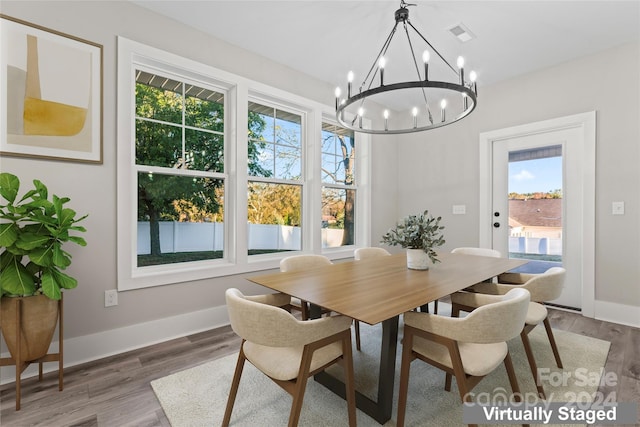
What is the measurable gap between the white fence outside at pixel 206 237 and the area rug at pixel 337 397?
46.2 inches

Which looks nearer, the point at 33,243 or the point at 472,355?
the point at 472,355

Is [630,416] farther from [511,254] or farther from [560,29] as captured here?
[560,29]

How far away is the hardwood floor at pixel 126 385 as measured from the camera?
1.58m

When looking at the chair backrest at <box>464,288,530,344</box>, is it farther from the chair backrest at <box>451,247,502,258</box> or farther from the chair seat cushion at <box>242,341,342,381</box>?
the chair backrest at <box>451,247,502,258</box>

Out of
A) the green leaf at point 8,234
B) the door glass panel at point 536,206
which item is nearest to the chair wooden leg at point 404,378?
the green leaf at point 8,234

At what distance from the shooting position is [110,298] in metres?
2.29

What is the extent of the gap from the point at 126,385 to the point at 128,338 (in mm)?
585

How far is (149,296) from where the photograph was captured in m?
2.48

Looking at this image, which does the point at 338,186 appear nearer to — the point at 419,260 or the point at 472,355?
the point at 419,260

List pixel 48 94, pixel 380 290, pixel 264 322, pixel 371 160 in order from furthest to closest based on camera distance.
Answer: pixel 371 160
pixel 48 94
pixel 380 290
pixel 264 322

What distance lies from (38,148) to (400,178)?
170 inches

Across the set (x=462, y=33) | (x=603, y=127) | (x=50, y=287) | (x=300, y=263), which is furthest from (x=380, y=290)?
(x=603, y=127)

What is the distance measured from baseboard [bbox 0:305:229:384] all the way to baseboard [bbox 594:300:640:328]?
393 centimetres

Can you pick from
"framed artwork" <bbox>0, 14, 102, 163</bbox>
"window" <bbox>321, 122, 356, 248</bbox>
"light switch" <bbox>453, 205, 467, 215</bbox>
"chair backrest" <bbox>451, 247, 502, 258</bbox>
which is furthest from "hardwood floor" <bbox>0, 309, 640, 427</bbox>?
"window" <bbox>321, 122, 356, 248</bbox>
